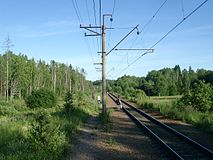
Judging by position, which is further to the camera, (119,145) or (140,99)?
(140,99)

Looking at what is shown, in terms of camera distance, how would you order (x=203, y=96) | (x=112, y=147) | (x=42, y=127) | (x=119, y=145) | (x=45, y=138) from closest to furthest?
(x=45, y=138), (x=42, y=127), (x=112, y=147), (x=119, y=145), (x=203, y=96)

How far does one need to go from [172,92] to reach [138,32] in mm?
127629

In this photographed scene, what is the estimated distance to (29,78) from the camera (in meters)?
113

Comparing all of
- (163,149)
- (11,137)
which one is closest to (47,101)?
(11,137)

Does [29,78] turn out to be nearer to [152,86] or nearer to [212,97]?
[152,86]

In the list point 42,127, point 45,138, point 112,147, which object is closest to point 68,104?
point 112,147

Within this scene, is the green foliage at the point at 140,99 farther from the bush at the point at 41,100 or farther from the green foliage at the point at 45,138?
the green foliage at the point at 45,138

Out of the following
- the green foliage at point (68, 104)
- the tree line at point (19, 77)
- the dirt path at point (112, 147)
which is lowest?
the dirt path at point (112, 147)

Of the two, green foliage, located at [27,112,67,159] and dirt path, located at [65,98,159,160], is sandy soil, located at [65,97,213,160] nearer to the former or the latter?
dirt path, located at [65,98,159,160]

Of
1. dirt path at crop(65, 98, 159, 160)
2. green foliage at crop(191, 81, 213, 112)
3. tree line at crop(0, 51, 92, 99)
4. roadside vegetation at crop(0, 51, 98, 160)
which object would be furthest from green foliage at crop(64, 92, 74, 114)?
tree line at crop(0, 51, 92, 99)

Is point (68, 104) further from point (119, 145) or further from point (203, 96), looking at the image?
point (119, 145)

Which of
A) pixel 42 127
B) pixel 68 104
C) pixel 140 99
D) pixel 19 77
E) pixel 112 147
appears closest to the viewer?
pixel 42 127

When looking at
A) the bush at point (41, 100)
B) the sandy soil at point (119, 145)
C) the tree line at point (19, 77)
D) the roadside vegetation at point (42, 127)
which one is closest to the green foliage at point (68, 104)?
the roadside vegetation at point (42, 127)

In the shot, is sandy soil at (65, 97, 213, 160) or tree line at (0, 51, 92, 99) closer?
sandy soil at (65, 97, 213, 160)
